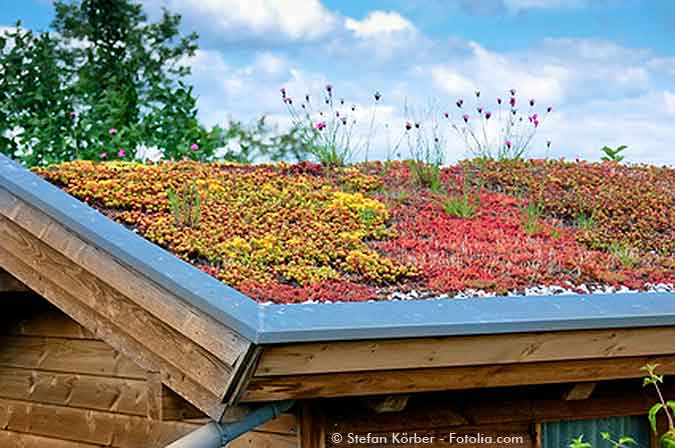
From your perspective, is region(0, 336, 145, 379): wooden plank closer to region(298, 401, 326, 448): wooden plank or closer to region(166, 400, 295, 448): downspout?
region(298, 401, 326, 448): wooden plank

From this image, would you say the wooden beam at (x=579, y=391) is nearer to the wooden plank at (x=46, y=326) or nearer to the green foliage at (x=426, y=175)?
the wooden plank at (x=46, y=326)

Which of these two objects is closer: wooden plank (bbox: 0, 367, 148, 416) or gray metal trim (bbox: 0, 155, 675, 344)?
gray metal trim (bbox: 0, 155, 675, 344)

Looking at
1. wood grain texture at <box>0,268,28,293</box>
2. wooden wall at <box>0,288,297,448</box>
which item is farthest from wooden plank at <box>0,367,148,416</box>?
wood grain texture at <box>0,268,28,293</box>

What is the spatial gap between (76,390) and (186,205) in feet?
4.17

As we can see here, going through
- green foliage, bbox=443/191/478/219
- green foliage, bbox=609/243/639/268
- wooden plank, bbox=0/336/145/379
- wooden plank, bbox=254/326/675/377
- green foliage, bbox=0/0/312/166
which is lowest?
wooden plank, bbox=254/326/675/377

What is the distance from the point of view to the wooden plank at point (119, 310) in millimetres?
3508

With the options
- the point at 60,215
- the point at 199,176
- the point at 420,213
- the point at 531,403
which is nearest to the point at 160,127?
the point at 199,176

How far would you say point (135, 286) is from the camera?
3812 millimetres

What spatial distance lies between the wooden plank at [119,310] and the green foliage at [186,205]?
909mm

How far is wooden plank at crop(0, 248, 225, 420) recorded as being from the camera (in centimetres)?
359

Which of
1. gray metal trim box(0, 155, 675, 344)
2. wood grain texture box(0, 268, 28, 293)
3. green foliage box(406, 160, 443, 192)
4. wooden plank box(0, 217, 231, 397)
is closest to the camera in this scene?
gray metal trim box(0, 155, 675, 344)

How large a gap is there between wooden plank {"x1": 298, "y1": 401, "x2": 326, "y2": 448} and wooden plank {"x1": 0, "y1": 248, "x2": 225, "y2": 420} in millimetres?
478

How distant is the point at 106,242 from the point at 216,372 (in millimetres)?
895

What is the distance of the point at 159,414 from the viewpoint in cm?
390
